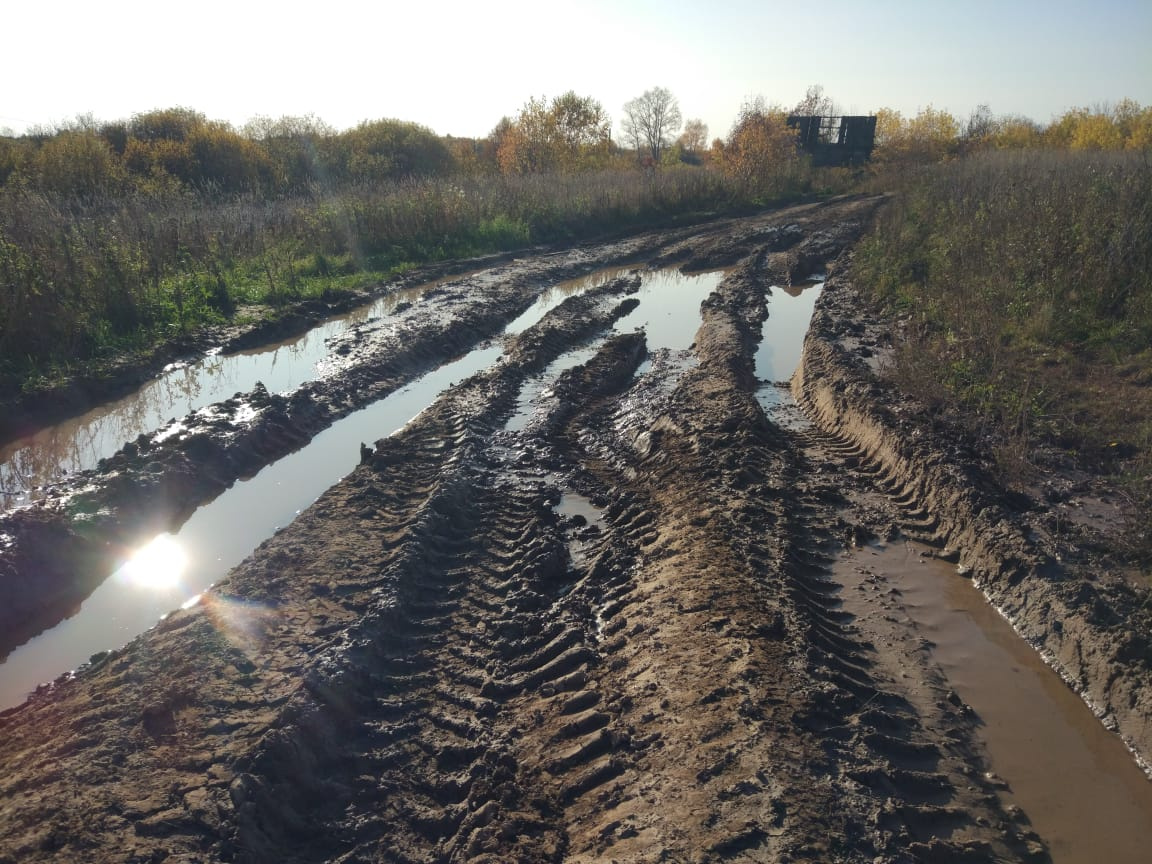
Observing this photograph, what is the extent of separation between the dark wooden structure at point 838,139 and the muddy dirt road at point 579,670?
37.4 m

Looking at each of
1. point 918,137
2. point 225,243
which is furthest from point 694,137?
point 225,243

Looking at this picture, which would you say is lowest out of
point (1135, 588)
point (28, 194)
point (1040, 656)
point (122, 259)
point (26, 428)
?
point (1040, 656)

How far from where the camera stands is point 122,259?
38.1ft

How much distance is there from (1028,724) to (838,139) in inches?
1699

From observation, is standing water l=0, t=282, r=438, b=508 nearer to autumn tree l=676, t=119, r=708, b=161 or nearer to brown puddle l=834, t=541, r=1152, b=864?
brown puddle l=834, t=541, r=1152, b=864

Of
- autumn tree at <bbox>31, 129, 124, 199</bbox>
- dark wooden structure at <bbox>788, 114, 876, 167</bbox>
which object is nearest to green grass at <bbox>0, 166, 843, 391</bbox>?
autumn tree at <bbox>31, 129, 124, 199</bbox>

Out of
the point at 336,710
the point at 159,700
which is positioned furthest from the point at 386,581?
the point at 159,700

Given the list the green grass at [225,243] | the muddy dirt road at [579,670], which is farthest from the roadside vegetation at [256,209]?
the muddy dirt road at [579,670]

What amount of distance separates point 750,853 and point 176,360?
36.0 feet

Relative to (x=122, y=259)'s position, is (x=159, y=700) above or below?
below

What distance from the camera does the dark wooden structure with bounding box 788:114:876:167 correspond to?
39938 millimetres

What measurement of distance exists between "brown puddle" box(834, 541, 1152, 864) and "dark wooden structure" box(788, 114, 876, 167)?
39.8 m

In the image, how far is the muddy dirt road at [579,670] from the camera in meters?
3.27

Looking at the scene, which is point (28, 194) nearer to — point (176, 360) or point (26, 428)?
point (176, 360)
